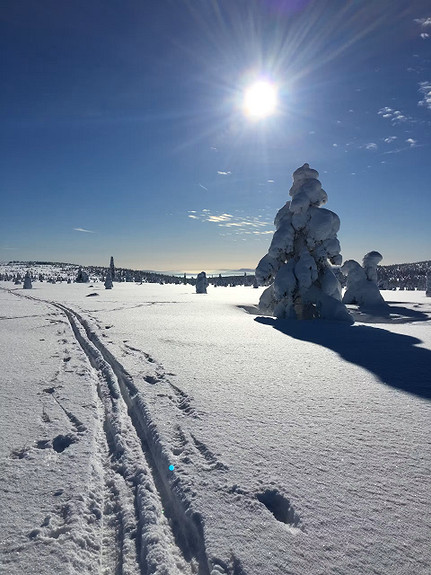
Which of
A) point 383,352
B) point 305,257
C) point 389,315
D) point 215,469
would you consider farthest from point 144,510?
point 389,315

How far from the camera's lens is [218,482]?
252 centimetres

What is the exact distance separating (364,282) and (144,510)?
74.9 feet

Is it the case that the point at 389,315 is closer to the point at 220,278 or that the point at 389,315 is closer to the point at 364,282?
the point at 364,282

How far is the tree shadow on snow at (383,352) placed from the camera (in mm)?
4996

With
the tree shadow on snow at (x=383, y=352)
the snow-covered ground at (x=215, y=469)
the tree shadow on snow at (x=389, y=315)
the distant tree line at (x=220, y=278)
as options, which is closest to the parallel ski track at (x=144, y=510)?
the snow-covered ground at (x=215, y=469)

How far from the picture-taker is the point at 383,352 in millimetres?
7066

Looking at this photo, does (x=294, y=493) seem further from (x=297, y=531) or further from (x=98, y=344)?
(x=98, y=344)

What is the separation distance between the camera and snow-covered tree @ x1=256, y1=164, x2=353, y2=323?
15.9 metres

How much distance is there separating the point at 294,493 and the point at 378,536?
0.58 m

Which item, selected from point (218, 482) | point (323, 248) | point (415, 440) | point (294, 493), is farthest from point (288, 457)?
point (323, 248)

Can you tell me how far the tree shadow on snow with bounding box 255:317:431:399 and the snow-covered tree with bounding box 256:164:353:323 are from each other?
4810mm

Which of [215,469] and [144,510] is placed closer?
[144,510]

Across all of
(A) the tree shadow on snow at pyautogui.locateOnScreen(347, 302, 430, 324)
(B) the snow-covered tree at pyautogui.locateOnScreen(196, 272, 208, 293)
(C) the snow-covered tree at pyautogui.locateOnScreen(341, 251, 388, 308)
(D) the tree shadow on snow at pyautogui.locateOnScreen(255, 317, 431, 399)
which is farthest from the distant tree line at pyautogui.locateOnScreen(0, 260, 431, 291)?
(D) the tree shadow on snow at pyautogui.locateOnScreen(255, 317, 431, 399)

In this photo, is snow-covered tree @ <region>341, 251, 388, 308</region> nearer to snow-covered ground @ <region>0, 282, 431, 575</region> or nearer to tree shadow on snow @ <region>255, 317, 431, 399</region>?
tree shadow on snow @ <region>255, 317, 431, 399</region>
